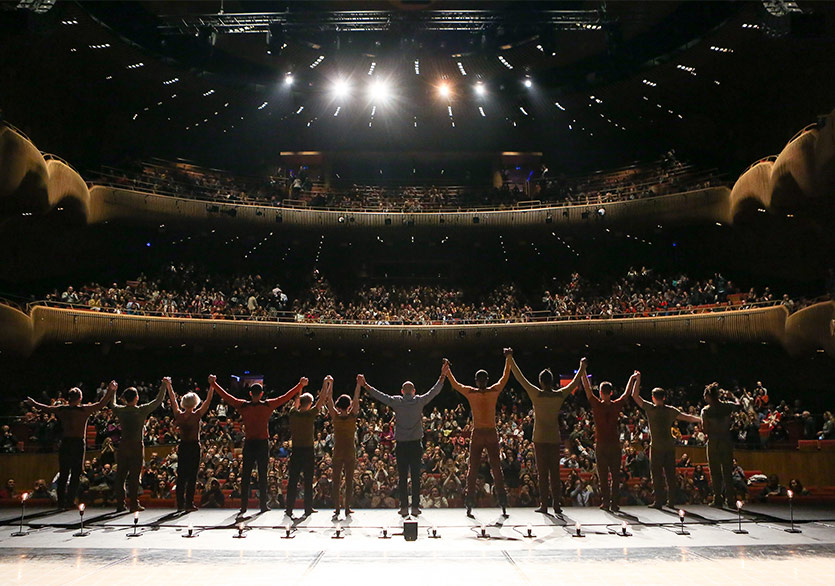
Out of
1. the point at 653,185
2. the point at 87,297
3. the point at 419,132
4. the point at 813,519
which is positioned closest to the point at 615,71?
the point at 653,185

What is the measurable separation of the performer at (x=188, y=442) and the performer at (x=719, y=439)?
21.5ft

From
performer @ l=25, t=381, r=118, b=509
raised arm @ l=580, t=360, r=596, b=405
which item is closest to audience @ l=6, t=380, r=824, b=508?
performer @ l=25, t=381, r=118, b=509

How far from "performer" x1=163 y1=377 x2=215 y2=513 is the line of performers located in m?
0.01

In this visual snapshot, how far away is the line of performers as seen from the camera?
8.04 meters

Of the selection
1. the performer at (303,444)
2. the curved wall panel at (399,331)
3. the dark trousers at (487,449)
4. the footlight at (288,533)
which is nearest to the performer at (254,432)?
the performer at (303,444)

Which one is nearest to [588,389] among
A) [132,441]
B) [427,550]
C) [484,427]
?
[484,427]

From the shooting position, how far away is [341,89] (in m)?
24.7

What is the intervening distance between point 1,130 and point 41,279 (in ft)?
29.3

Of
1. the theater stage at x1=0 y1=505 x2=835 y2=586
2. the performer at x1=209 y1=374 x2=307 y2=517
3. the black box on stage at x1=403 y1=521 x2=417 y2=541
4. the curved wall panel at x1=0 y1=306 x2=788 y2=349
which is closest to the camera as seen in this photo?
the theater stage at x1=0 y1=505 x2=835 y2=586

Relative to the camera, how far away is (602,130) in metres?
27.1

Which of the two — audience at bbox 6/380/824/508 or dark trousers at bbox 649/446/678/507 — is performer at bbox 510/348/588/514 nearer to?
dark trousers at bbox 649/446/678/507

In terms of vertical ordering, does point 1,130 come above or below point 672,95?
below

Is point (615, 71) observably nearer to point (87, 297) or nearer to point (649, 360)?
point (649, 360)

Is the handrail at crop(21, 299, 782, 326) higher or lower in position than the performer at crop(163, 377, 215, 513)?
higher
